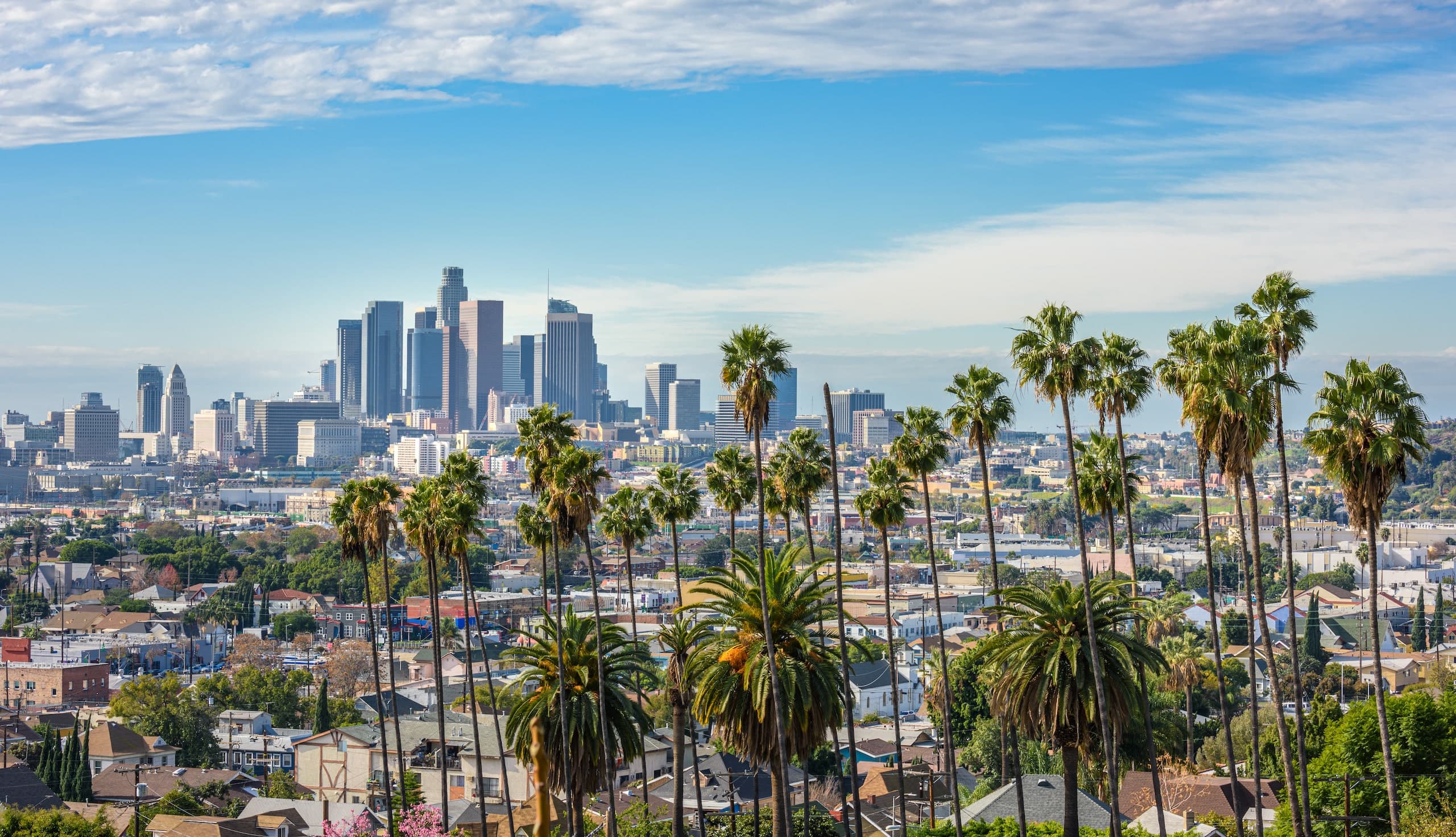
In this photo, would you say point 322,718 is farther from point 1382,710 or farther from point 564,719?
point 1382,710


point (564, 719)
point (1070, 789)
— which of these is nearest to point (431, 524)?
point (564, 719)

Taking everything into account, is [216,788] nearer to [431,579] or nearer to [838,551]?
[431,579]

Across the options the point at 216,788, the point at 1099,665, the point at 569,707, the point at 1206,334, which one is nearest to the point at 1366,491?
the point at 1206,334

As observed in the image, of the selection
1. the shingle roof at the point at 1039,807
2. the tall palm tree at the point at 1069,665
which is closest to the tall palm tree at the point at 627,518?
the shingle roof at the point at 1039,807

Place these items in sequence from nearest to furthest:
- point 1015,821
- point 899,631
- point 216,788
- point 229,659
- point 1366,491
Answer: point 1366,491
point 1015,821
point 216,788
point 229,659
point 899,631

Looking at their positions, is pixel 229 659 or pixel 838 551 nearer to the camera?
pixel 838 551

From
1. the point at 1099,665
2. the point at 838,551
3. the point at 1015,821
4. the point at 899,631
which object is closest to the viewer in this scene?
the point at 1099,665
